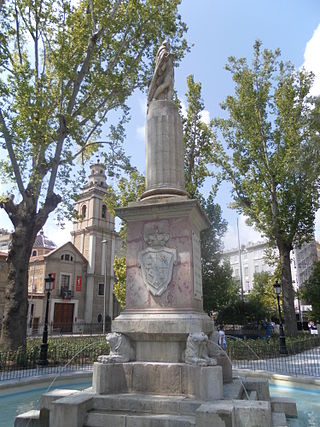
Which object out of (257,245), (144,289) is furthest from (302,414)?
(257,245)

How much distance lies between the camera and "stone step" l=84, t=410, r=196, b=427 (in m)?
4.87

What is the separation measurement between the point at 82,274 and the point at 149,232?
144 feet

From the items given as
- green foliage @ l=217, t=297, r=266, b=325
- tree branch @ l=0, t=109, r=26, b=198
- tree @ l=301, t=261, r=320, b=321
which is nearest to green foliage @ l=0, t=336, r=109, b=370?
tree branch @ l=0, t=109, r=26, b=198

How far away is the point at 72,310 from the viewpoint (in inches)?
1821

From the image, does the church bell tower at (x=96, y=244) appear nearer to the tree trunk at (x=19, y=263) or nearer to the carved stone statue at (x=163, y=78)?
the tree trunk at (x=19, y=263)

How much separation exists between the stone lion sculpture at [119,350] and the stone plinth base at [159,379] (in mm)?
104

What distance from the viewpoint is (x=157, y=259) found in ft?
22.1

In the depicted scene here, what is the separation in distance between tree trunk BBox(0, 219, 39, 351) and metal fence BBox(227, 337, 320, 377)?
28.5 feet

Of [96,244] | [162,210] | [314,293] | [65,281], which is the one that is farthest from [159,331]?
[96,244]

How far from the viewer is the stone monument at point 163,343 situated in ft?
16.8

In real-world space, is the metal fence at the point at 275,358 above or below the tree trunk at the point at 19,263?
below

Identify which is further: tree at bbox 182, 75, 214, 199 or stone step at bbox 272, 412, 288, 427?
tree at bbox 182, 75, 214, 199

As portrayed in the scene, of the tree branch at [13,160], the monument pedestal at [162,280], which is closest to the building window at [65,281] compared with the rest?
the tree branch at [13,160]

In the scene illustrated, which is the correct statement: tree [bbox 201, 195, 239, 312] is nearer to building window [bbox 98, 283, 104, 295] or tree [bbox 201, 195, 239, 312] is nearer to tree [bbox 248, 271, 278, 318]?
tree [bbox 248, 271, 278, 318]
